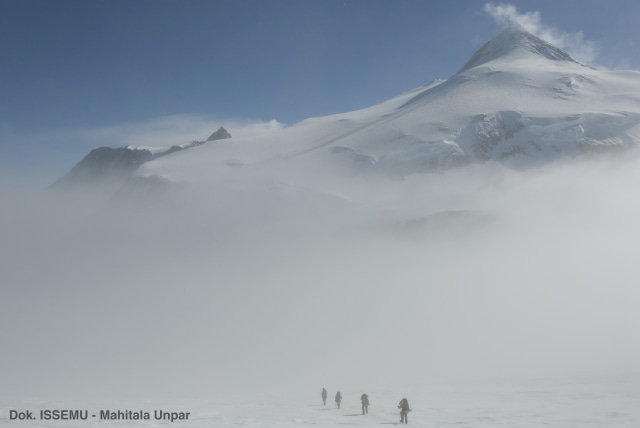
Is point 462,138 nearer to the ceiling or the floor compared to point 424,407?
nearer to the ceiling

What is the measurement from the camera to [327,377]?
4916cm

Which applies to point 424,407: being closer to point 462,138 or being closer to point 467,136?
point 462,138

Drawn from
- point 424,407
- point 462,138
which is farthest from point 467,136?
point 424,407

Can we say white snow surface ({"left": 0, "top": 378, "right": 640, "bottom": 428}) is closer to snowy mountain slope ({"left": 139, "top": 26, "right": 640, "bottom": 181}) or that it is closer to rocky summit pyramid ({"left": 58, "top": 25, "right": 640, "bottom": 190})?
rocky summit pyramid ({"left": 58, "top": 25, "right": 640, "bottom": 190})

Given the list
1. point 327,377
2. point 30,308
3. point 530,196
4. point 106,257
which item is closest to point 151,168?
point 106,257

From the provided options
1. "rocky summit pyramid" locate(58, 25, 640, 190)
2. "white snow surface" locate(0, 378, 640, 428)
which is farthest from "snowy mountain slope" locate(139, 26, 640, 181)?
"white snow surface" locate(0, 378, 640, 428)

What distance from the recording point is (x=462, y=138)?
176m

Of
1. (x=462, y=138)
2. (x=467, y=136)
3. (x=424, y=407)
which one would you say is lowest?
(x=424, y=407)

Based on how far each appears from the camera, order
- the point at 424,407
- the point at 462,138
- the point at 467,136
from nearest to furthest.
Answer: the point at 424,407, the point at 462,138, the point at 467,136

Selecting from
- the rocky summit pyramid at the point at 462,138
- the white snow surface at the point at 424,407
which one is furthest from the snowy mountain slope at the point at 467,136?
the white snow surface at the point at 424,407

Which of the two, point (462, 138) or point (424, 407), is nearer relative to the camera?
point (424, 407)

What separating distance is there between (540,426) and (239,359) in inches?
1598

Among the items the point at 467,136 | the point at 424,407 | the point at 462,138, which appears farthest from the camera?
the point at 467,136

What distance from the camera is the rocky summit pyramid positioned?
169m
